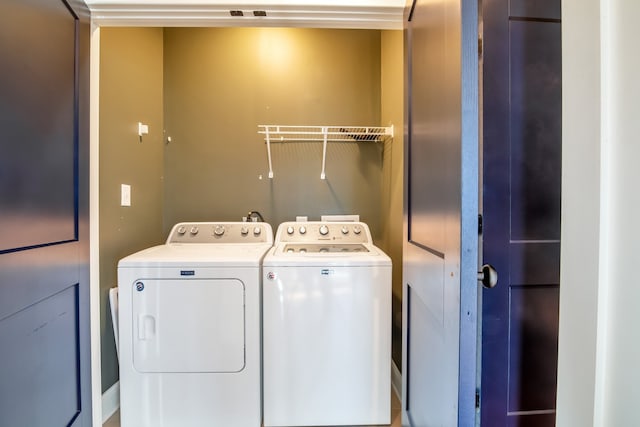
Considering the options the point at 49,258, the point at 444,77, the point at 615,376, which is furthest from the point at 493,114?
the point at 49,258

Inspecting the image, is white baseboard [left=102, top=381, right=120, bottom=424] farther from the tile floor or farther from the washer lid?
the washer lid

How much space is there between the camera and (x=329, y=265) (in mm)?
1445

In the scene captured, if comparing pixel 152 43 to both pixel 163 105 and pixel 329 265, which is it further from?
pixel 329 265

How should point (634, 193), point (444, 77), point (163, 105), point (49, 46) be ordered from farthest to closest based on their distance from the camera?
1. point (163, 105)
2. point (49, 46)
3. point (444, 77)
4. point (634, 193)

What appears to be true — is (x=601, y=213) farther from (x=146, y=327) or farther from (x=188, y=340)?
(x=146, y=327)

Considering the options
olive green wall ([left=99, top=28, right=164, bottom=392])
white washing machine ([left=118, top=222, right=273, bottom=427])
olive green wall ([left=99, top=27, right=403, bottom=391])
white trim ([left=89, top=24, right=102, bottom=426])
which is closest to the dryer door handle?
white washing machine ([left=118, top=222, right=273, bottom=427])

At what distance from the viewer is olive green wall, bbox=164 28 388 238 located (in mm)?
2225

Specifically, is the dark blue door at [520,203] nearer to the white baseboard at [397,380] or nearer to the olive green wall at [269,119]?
the white baseboard at [397,380]

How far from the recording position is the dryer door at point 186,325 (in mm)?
1395

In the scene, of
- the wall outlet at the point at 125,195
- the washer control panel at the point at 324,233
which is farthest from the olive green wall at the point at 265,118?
the wall outlet at the point at 125,195

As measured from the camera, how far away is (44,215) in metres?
0.86

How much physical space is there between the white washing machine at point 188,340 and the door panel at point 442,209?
832mm

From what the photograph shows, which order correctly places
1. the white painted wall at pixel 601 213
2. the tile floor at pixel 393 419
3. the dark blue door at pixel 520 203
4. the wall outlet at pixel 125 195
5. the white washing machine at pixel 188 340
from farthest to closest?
the wall outlet at pixel 125 195 < the tile floor at pixel 393 419 < the white washing machine at pixel 188 340 < the dark blue door at pixel 520 203 < the white painted wall at pixel 601 213

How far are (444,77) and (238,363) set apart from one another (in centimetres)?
153
